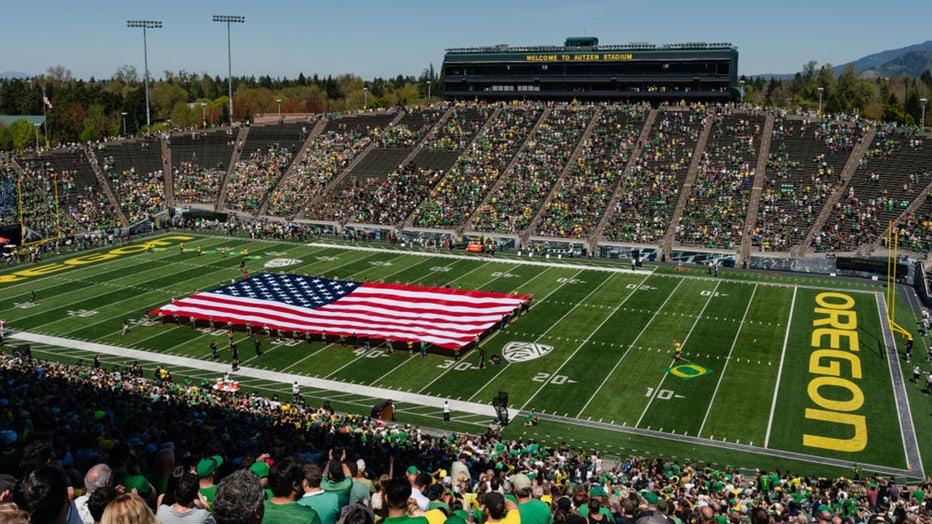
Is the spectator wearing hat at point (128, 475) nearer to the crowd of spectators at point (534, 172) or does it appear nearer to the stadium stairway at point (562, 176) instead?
the stadium stairway at point (562, 176)

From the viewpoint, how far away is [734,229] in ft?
185

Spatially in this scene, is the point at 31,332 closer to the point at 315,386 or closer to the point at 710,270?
the point at 315,386

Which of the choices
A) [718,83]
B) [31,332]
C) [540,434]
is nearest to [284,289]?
[31,332]

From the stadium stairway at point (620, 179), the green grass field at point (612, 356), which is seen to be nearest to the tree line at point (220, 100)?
the stadium stairway at point (620, 179)

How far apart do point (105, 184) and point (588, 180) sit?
42.6 m

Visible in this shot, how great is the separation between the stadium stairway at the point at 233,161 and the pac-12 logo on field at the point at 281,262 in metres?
20.3

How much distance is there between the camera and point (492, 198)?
6600 cm

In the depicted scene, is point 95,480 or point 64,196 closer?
point 95,480

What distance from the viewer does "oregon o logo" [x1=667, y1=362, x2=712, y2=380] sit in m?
32.8

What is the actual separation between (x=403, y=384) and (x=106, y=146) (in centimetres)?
Answer: 5667

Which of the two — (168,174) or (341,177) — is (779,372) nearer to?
(341,177)

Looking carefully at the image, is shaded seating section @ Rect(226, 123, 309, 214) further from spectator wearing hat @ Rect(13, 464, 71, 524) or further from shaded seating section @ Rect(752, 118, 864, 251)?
spectator wearing hat @ Rect(13, 464, 71, 524)

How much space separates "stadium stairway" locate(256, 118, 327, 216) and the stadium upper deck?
18 cm

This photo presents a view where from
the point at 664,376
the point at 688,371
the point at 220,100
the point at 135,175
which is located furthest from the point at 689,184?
the point at 220,100
